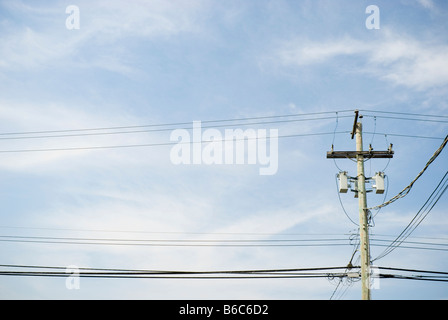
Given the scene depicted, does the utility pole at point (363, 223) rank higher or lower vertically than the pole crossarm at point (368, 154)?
lower

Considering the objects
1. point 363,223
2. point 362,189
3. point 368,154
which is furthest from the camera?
point 368,154

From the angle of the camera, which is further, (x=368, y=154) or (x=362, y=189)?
(x=368, y=154)

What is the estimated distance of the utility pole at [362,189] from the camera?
1552 cm

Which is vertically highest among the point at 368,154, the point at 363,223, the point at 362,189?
the point at 368,154

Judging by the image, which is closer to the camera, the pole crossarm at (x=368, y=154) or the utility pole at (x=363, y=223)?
the utility pole at (x=363, y=223)

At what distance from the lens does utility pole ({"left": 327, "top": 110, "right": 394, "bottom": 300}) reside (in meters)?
15.5

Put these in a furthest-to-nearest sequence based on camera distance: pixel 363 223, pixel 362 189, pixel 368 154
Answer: pixel 368 154 → pixel 362 189 → pixel 363 223

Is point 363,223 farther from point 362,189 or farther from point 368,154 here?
point 368,154

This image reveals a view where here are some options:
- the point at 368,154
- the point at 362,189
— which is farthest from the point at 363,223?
the point at 368,154

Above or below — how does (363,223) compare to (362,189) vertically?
below

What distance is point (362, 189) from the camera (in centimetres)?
1698
